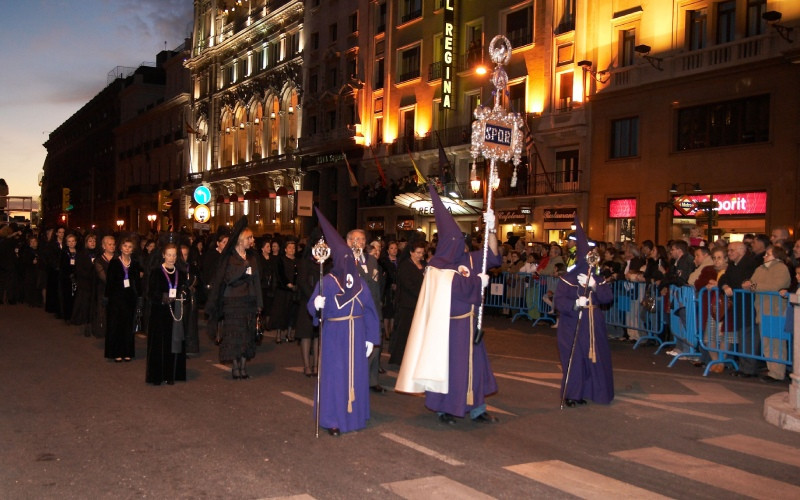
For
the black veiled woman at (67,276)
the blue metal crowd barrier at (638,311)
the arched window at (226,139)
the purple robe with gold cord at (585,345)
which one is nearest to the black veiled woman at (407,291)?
the purple robe with gold cord at (585,345)

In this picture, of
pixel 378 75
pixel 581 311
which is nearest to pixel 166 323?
pixel 581 311

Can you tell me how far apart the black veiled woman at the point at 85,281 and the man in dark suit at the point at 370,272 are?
729cm

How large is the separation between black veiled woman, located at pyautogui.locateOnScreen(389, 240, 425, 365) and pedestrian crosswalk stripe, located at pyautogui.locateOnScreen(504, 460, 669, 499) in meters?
4.72

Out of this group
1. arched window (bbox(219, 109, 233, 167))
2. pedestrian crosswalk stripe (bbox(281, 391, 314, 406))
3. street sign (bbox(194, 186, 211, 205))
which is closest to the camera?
pedestrian crosswalk stripe (bbox(281, 391, 314, 406))

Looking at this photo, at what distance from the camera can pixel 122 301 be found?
39.6 ft

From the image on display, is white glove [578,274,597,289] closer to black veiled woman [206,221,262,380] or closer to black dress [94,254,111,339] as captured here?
black veiled woman [206,221,262,380]

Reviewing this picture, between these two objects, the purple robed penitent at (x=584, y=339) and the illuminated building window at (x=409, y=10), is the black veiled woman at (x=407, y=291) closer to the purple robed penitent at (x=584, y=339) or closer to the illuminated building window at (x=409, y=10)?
the purple robed penitent at (x=584, y=339)

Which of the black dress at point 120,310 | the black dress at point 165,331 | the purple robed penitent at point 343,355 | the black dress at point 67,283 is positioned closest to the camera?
the purple robed penitent at point 343,355

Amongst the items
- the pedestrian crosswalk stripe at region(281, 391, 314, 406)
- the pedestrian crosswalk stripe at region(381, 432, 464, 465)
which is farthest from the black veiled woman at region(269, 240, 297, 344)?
the pedestrian crosswalk stripe at region(381, 432, 464, 465)

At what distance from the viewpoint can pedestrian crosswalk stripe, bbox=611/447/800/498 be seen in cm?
596

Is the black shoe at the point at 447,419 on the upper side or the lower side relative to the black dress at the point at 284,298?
lower

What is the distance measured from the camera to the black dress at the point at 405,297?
11109 mm

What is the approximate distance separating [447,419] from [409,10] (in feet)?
111

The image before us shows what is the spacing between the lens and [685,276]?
1334 centimetres
